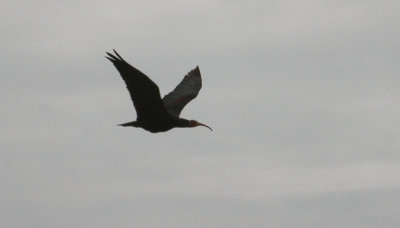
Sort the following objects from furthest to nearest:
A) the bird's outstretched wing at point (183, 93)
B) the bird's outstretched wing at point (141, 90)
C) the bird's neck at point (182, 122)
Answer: the bird's outstretched wing at point (183, 93), the bird's neck at point (182, 122), the bird's outstretched wing at point (141, 90)

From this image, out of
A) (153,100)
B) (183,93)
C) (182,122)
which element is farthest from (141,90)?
(183,93)

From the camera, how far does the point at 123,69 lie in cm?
2344

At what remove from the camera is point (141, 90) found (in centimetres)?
2452

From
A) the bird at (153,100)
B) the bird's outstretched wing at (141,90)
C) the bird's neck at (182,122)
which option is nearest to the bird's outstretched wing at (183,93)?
A: the bird at (153,100)

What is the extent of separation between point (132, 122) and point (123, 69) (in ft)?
10.2

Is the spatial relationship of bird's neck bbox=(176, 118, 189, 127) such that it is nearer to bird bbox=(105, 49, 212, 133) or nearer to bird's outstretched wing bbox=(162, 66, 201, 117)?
bird bbox=(105, 49, 212, 133)

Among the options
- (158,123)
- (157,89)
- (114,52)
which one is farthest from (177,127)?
(114,52)

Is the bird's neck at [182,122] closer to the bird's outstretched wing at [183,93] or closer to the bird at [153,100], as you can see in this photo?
the bird at [153,100]

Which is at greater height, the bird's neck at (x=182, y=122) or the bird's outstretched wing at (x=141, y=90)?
the bird's neck at (x=182, y=122)

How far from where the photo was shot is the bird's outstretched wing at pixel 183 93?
29.2 meters

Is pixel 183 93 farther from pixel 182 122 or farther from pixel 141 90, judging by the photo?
pixel 141 90

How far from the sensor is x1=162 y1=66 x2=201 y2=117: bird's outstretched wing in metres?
29.2

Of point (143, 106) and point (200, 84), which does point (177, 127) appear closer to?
point (143, 106)

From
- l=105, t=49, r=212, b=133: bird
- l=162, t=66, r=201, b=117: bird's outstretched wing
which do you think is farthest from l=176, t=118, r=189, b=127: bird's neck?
l=162, t=66, r=201, b=117: bird's outstretched wing
